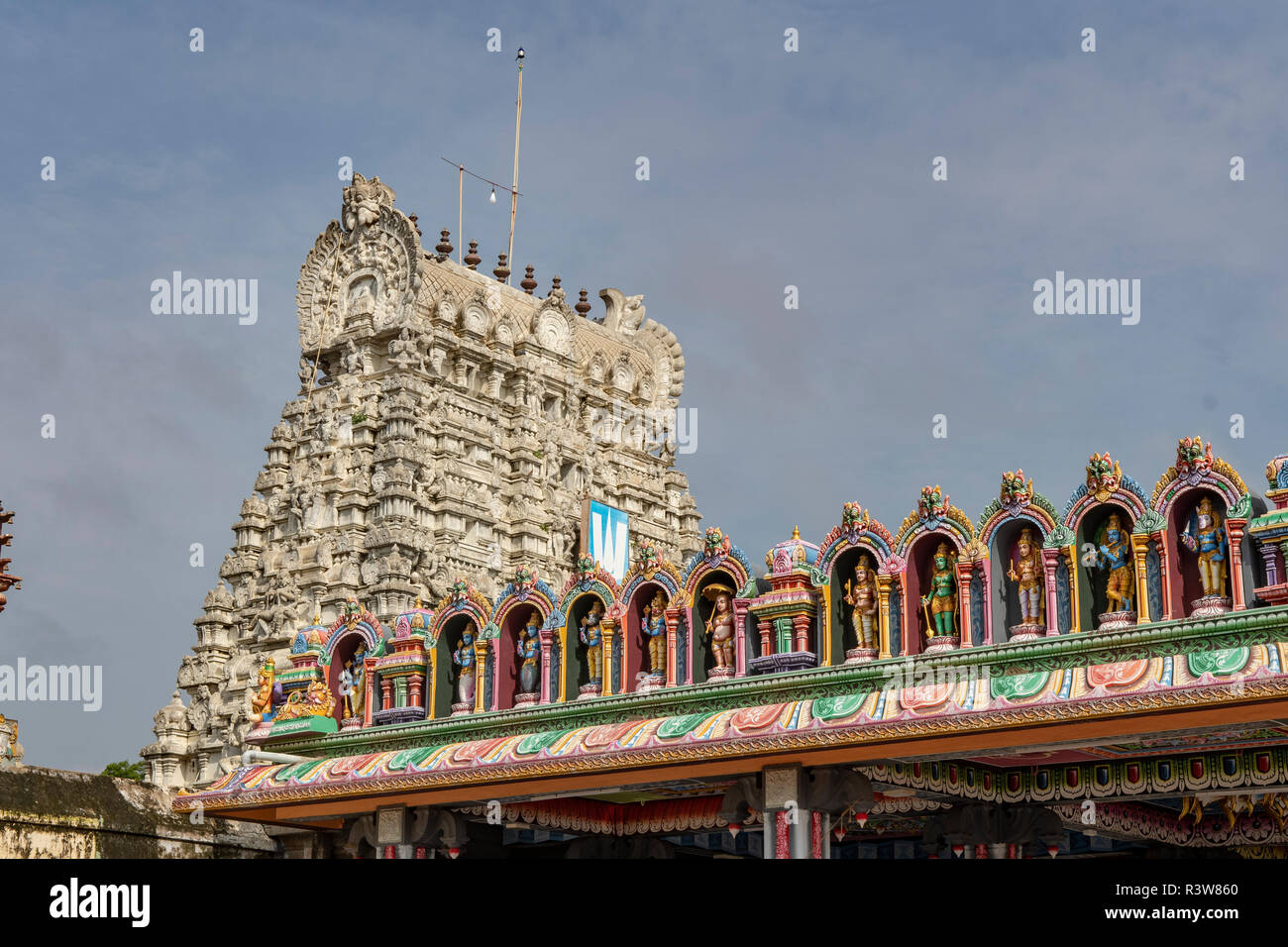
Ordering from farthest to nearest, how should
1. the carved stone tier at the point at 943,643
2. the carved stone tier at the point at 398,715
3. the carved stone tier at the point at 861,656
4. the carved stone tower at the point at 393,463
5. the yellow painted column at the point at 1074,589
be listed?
1. the carved stone tower at the point at 393,463
2. the carved stone tier at the point at 398,715
3. the carved stone tier at the point at 861,656
4. the carved stone tier at the point at 943,643
5. the yellow painted column at the point at 1074,589

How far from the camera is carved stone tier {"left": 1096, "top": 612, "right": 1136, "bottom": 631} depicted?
21.0m

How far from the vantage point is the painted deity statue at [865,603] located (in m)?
23.3

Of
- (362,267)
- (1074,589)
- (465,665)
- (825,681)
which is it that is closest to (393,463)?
(362,267)

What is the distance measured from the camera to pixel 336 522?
183 ft

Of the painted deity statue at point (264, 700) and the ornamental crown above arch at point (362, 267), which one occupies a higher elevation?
the ornamental crown above arch at point (362, 267)

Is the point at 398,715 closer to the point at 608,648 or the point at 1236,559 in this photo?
the point at 608,648

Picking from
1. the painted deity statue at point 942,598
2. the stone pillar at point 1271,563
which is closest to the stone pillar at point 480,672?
the painted deity statue at point 942,598

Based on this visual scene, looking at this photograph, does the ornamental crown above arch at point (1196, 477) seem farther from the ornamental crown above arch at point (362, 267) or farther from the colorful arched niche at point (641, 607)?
the ornamental crown above arch at point (362, 267)

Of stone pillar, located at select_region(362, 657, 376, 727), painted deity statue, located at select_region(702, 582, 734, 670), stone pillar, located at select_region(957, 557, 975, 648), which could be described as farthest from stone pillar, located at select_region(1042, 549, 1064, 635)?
stone pillar, located at select_region(362, 657, 376, 727)

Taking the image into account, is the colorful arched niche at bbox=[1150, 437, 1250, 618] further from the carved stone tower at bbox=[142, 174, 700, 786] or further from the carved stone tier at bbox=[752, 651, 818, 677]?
the carved stone tower at bbox=[142, 174, 700, 786]

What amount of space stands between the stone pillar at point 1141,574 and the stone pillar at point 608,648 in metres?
8.05
